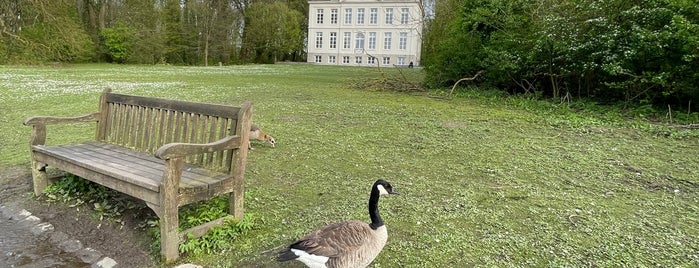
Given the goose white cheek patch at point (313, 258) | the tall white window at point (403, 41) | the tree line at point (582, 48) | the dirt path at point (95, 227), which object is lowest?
the dirt path at point (95, 227)

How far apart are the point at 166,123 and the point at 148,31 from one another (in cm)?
4282

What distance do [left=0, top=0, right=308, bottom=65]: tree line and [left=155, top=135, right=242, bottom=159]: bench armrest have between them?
24674 mm

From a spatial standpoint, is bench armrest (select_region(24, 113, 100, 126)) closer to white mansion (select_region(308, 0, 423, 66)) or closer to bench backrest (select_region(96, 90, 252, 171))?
bench backrest (select_region(96, 90, 252, 171))

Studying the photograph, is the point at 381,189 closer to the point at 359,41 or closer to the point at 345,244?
the point at 345,244

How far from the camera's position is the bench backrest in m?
3.63

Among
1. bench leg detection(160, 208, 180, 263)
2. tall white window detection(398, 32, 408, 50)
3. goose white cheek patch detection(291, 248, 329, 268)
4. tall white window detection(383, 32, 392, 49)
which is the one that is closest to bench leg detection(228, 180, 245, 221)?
bench leg detection(160, 208, 180, 263)

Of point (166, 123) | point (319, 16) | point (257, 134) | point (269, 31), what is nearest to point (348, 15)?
point (319, 16)

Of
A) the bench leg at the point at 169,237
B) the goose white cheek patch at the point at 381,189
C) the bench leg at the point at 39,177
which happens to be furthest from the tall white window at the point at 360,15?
the bench leg at the point at 169,237

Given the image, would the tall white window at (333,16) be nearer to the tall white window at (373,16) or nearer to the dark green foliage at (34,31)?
the tall white window at (373,16)

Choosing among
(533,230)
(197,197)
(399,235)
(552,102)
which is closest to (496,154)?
(533,230)

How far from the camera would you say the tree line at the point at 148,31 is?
25.2 m

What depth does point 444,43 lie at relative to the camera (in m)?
18.4

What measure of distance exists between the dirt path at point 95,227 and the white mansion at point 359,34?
195ft

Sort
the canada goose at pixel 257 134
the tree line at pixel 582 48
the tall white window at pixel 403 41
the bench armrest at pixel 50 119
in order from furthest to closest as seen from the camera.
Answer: the tall white window at pixel 403 41 < the tree line at pixel 582 48 < the canada goose at pixel 257 134 < the bench armrest at pixel 50 119
